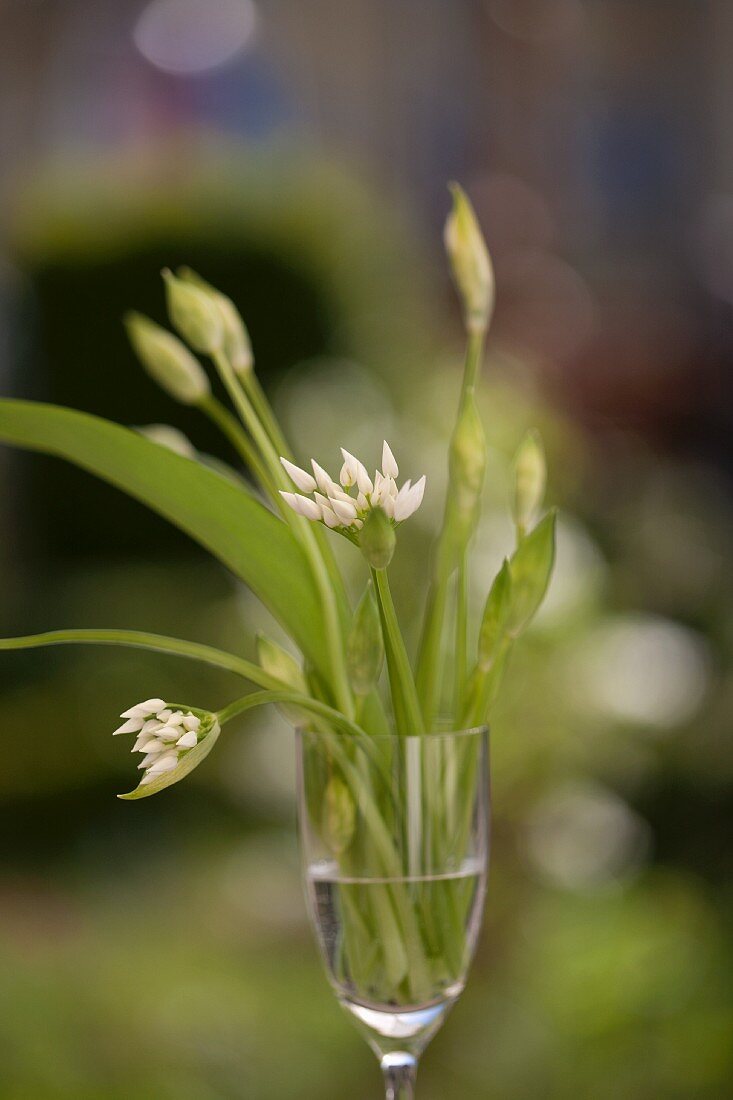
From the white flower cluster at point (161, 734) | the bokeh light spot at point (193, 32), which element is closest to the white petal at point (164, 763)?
the white flower cluster at point (161, 734)

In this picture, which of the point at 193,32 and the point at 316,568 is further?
the point at 193,32

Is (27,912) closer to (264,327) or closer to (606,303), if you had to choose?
(264,327)

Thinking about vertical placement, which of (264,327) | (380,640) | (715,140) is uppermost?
(715,140)

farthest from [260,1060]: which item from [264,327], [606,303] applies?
[606,303]

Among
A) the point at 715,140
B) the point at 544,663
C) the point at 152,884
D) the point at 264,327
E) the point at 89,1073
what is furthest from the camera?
the point at 715,140

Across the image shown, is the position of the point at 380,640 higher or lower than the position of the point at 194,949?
higher

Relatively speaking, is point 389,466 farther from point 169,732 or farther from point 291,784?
point 291,784

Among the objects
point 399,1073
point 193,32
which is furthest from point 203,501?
point 193,32
